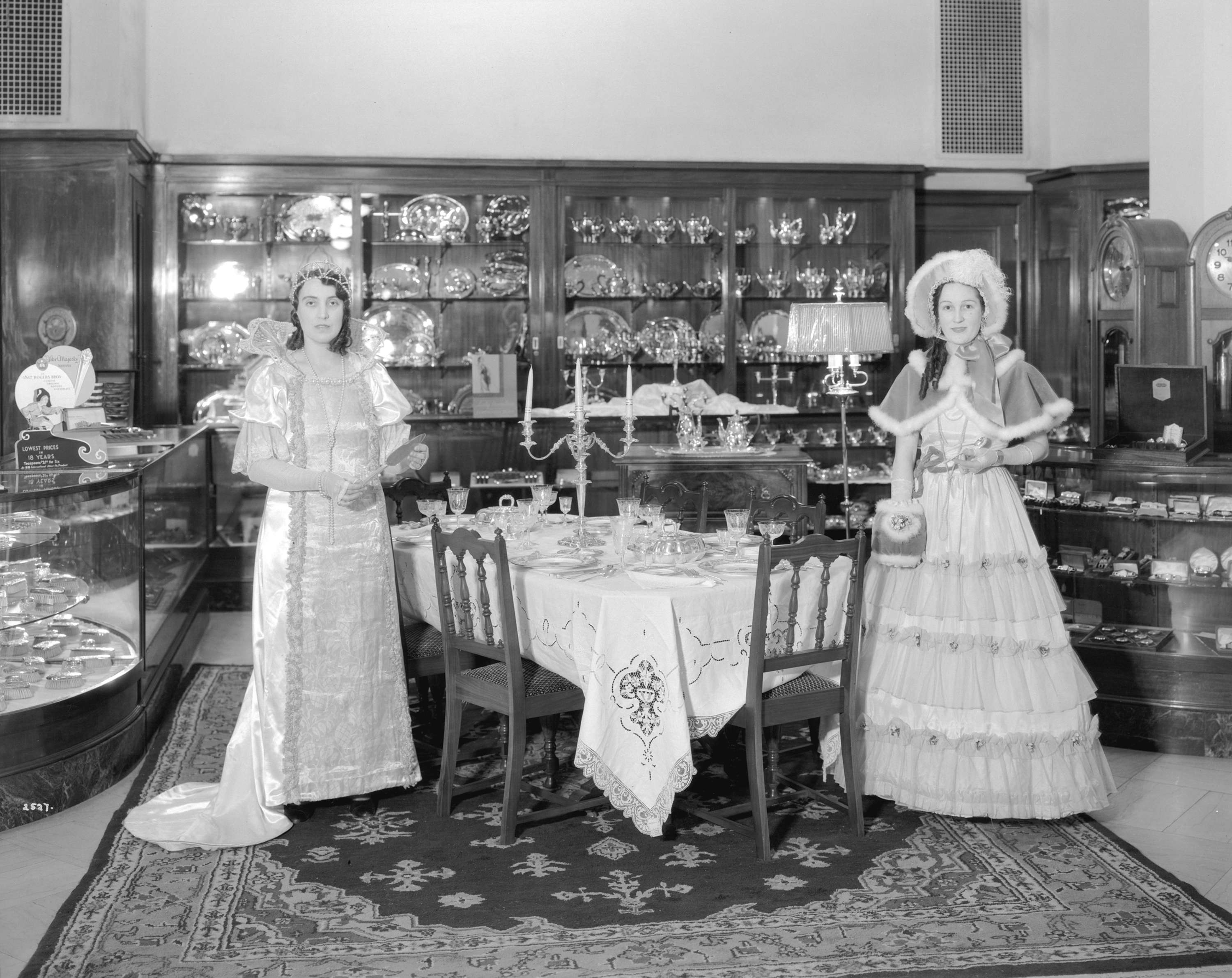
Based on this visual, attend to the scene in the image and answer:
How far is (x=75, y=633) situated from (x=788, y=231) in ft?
16.5

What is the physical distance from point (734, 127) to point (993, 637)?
505cm

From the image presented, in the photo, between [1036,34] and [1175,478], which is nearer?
[1175,478]

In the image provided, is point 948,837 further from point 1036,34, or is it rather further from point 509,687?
→ point 1036,34

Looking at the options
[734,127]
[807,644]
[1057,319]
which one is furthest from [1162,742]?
[734,127]

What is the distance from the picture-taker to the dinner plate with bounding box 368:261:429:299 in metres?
7.99

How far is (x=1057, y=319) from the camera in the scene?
8.52 meters

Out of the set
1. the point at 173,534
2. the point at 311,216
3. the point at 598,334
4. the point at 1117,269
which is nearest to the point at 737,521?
the point at 1117,269

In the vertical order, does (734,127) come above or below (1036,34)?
below

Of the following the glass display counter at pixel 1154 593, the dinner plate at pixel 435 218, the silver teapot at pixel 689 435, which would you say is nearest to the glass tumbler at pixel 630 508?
the glass display counter at pixel 1154 593

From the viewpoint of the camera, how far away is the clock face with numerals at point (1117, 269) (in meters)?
5.78

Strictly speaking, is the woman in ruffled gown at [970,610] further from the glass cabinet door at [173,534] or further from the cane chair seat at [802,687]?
the glass cabinet door at [173,534]

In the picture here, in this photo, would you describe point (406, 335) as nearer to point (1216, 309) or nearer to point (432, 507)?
point (432, 507)

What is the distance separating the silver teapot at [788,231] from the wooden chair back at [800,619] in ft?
14.8

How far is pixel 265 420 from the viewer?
4027 millimetres
